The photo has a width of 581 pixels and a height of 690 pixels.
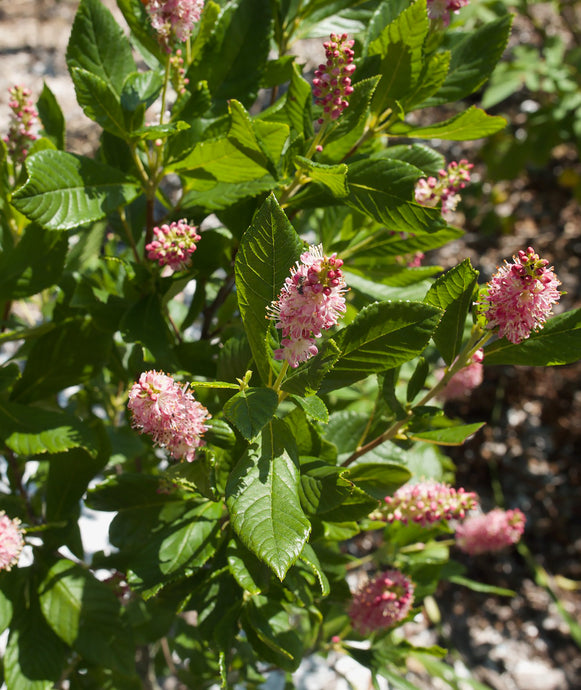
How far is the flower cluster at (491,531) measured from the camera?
154cm

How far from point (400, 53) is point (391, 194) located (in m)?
0.22

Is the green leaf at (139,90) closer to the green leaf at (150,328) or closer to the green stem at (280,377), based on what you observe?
the green leaf at (150,328)

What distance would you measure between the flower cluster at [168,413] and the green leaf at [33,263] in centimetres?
40

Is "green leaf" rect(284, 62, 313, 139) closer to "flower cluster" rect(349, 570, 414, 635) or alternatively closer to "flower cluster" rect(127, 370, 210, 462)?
"flower cluster" rect(127, 370, 210, 462)

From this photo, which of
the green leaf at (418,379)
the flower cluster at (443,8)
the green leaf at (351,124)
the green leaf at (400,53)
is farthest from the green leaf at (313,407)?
the flower cluster at (443,8)

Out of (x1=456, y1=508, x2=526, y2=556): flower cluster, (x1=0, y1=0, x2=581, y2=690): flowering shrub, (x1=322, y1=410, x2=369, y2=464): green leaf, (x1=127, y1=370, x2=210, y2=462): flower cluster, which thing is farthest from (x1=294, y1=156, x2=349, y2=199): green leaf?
(x1=456, y1=508, x2=526, y2=556): flower cluster

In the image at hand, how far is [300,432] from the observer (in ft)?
3.01

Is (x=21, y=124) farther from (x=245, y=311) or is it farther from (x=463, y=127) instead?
(x=463, y=127)

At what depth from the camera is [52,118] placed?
1.12 metres

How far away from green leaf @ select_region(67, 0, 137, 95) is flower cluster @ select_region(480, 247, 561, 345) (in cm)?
65

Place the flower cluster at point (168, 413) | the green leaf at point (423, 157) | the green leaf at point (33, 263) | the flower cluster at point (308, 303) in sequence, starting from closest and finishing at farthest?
the flower cluster at point (308, 303) < the flower cluster at point (168, 413) < the green leaf at point (423, 157) < the green leaf at point (33, 263)

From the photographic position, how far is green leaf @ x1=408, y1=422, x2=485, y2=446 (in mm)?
925

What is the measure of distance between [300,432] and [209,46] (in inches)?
24.1

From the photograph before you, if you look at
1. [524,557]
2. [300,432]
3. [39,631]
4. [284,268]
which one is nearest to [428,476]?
[300,432]
